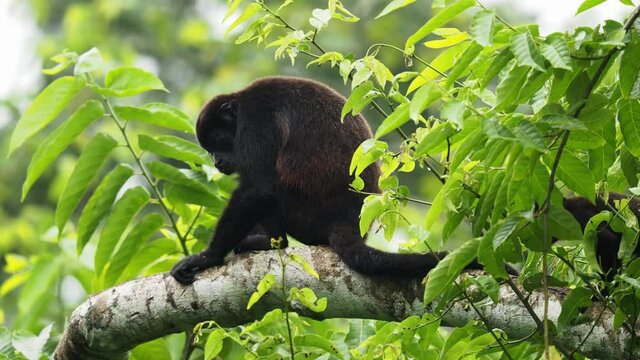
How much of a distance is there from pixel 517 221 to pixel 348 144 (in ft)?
6.55

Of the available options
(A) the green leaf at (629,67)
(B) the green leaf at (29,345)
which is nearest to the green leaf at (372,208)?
(A) the green leaf at (629,67)

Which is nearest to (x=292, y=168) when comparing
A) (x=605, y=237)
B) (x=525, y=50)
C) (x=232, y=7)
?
(x=605, y=237)

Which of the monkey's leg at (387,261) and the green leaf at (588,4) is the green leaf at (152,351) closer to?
the monkey's leg at (387,261)

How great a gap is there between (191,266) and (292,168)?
80 cm

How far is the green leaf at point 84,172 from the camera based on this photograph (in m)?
3.70

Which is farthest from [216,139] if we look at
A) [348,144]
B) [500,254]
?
[500,254]

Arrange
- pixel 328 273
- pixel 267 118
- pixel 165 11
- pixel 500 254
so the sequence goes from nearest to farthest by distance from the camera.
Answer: pixel 500 254, pixel 328 273, pixel 267 118, pixel 165 11

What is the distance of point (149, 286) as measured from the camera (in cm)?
345

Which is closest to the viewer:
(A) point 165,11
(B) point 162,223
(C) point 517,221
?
(C) point 517,221

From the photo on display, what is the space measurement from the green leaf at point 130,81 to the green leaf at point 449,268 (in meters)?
1.76

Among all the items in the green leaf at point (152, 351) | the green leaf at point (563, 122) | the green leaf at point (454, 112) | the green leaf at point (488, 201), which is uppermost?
the green leaf at point (563, 122)

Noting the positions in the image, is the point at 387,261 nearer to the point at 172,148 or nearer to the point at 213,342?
the point at 213,342

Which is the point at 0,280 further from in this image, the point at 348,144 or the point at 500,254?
the point at 500,254

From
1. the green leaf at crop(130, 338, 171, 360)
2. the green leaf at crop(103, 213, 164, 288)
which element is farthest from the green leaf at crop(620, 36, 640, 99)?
the green leaf at crop(130, 338, 171, 360)
